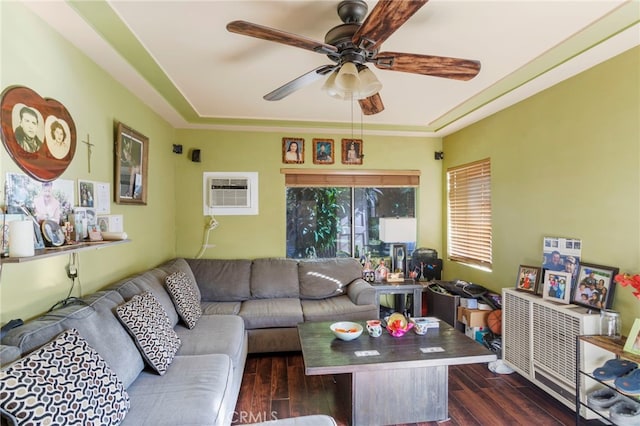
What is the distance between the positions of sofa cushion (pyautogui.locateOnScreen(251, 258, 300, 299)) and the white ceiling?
1.80 m

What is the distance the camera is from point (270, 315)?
3.06m

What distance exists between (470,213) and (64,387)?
3927 mm

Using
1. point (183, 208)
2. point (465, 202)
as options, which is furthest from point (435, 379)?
point (183, 208)

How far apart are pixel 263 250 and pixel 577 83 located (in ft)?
11.6

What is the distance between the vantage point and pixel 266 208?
13.4 feet

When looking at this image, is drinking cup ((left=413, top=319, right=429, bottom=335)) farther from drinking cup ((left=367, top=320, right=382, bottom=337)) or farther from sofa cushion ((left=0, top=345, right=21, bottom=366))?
sofa cushion ((left=0, top=345, right=21, bottom=366))

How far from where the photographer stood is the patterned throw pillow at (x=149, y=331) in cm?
181

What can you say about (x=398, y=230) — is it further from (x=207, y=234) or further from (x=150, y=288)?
(x=150, y=288)

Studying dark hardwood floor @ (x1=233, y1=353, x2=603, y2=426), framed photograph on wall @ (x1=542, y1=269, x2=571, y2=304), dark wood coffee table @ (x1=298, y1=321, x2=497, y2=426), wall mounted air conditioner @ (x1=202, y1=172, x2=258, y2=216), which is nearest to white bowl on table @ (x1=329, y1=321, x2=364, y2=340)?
dark wood coffee table @ (x1=298, y1=321, x2=497, y2=426)

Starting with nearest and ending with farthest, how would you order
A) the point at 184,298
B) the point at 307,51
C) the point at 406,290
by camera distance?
the point at 307,51
the point at 184,298
the point at 406,290

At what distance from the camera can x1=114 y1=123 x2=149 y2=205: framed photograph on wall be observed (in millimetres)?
2496

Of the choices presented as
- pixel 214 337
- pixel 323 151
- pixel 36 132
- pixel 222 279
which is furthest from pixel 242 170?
pixel 36 132

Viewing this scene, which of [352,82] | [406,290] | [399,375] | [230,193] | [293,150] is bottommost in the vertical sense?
[399,375]

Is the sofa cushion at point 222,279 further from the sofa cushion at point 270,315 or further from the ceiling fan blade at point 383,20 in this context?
the ceiling fan blade at point 383,20
